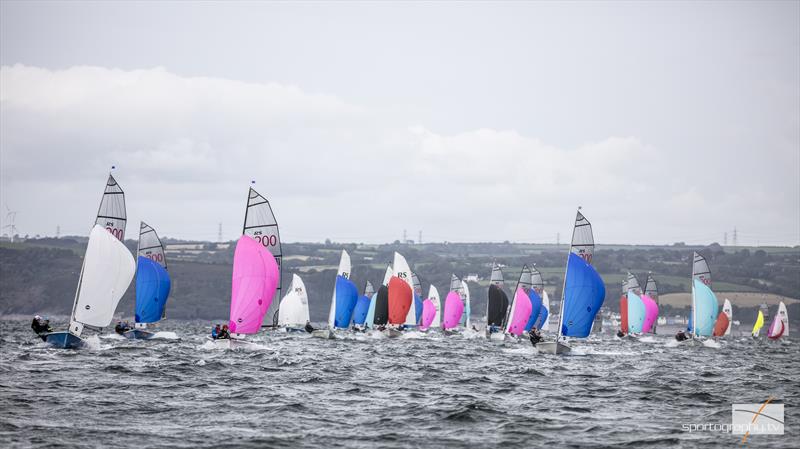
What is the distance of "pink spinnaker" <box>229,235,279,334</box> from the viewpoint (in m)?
44.2

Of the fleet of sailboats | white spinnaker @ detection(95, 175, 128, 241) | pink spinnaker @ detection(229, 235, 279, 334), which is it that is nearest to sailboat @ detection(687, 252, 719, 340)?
the fleet of sailboats

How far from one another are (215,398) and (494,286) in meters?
50.4

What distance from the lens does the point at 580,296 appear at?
50719 mm

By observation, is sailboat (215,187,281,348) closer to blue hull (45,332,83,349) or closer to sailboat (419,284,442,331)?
blue hull (45,332,83,349)

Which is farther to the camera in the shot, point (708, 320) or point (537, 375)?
point (708, 320)

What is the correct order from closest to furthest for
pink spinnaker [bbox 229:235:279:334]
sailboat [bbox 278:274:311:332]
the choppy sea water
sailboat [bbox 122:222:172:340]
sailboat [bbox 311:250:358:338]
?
the choppy sea water → pink spinnaker [bbox 229:235:279:334] → sailboat [bbox 122:222:172:340] → sailboat [bbox 311:250:358:338] → sailboat [bbox 278:274:311:332]

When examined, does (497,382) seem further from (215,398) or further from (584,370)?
(215,398)

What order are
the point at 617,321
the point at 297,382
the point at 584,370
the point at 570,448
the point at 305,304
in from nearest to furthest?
1. the point at 570,448
2. the point at 297,382
3. the point at 584,370
4. the point at 305,304
5. the point at 617,321

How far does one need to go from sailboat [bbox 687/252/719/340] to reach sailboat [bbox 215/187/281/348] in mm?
43410

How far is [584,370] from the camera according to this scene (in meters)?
41.4

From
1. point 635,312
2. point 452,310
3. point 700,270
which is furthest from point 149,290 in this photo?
point 635,312

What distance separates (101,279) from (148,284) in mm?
11638

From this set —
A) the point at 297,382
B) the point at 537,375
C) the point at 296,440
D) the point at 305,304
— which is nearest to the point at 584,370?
the point at 537,375

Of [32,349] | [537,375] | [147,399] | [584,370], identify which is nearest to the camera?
[147,399]
